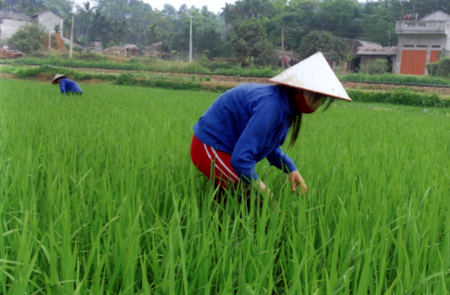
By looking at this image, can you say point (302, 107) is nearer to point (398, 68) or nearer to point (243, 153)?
point (243, 153)

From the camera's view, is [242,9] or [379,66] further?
[242,9]

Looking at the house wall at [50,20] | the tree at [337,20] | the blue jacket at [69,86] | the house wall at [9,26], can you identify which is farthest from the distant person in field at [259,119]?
the house wall at [50,20]

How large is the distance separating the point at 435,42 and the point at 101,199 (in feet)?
83.3

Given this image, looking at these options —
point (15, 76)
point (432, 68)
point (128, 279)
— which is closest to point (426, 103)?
point (432, 68)

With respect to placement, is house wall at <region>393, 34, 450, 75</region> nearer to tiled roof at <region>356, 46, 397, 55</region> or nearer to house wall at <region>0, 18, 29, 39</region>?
tiled roof at <region>356, 46, 397, 55</region>

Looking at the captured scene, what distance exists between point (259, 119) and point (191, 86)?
13460mm

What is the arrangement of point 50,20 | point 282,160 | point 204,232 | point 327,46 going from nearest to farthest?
point 204,232
point 282,160
point 327,46
point 50,20

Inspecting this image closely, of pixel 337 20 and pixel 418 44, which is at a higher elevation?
pixel 337 20

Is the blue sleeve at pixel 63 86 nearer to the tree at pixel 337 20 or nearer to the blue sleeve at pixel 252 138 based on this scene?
the blue sleeve at pixel 252 138

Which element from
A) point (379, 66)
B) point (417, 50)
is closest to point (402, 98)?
point (379, 66)

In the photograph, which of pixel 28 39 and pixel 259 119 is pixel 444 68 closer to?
pixel 259 119

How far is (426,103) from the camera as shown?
11086 millimetres

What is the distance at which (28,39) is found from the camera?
86.6 feet

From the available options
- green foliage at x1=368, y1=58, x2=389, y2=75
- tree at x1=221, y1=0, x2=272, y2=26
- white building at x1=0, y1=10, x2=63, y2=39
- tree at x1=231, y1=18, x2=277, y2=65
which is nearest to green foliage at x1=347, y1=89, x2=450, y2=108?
green foliage at x1=368, y1=58, x2=389, y2=75
